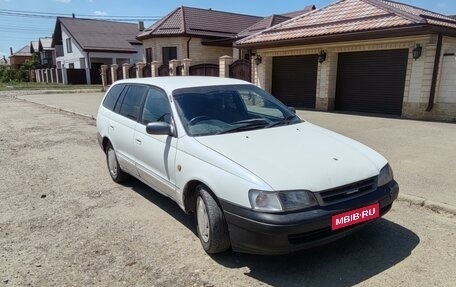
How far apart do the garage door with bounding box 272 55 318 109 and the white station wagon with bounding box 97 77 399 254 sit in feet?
37.4

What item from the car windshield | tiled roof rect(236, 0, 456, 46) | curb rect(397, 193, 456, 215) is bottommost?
curb rect(397, 193, 456, 215)

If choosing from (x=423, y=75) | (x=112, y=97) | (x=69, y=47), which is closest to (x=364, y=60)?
(x=423, y=75)

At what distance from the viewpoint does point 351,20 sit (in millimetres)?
13609

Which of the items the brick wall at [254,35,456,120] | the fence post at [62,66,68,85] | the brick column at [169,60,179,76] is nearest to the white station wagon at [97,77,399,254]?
the brick wall at [254,35,456,120]

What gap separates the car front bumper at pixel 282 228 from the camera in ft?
9.27

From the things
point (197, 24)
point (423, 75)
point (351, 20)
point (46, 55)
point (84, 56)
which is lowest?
point (423, 75)

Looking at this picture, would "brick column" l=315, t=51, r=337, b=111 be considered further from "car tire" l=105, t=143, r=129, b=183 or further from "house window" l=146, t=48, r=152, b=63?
"house window" l=146, t=48, r=152, b=63

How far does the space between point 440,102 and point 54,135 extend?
11627 mm

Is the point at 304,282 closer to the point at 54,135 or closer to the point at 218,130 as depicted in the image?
the point at 218,130

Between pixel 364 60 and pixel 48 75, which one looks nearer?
pixel 364 60

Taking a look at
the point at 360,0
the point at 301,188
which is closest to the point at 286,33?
the point at 360,0

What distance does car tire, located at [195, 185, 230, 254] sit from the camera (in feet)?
10.6

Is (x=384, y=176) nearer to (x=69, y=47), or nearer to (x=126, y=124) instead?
(x=126, y=124)

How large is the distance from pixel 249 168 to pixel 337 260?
47.8 inches
